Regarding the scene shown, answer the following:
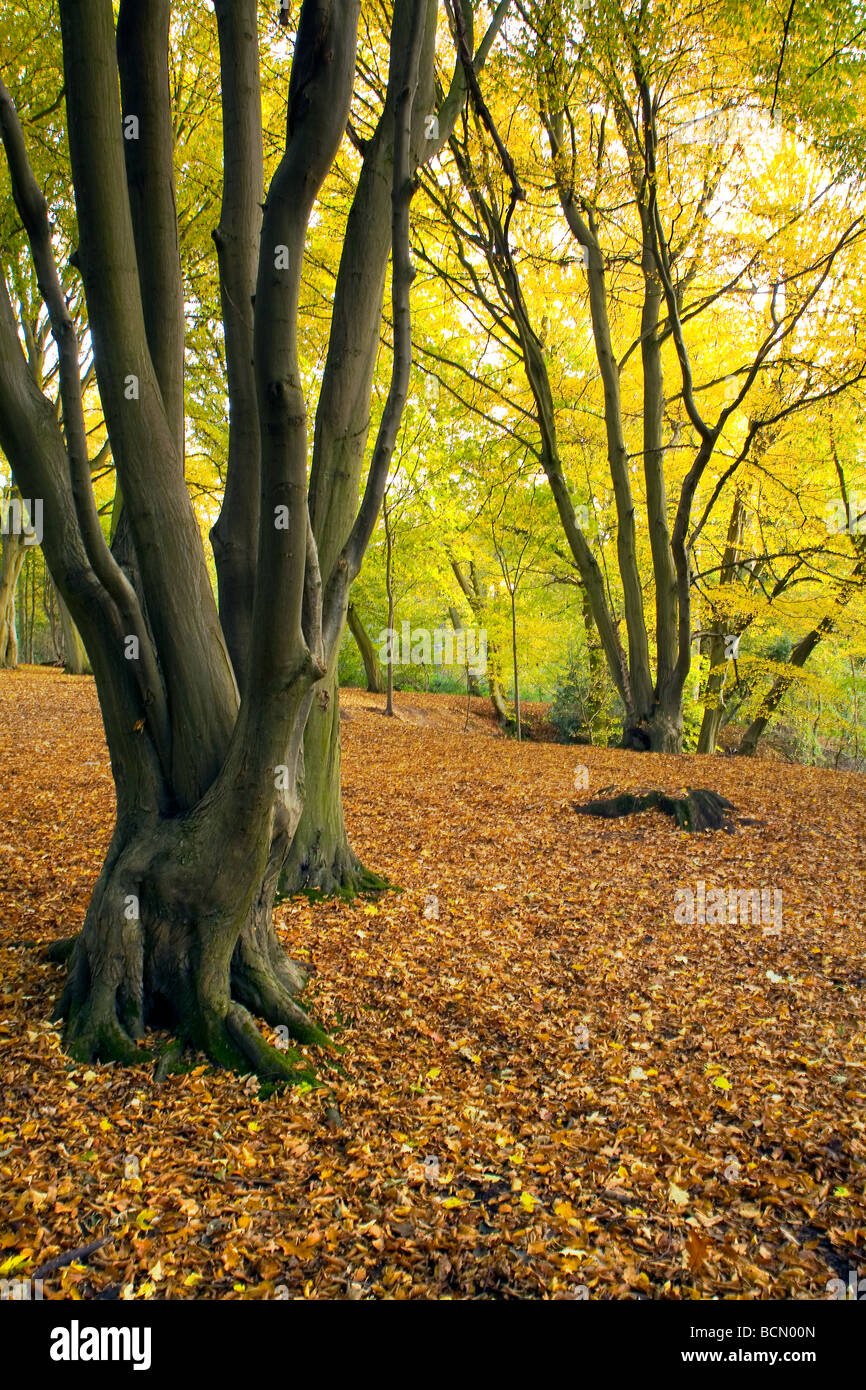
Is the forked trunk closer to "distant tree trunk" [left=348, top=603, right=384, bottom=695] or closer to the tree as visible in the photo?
the tree

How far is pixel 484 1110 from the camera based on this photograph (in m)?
3.33

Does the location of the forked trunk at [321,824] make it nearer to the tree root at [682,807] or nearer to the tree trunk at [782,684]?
the tree root at [682,807]

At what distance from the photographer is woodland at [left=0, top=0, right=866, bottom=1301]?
2699mm

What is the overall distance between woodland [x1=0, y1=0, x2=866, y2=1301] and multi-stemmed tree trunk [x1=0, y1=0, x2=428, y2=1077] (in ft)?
0.06

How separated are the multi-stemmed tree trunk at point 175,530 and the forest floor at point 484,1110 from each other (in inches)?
14.8

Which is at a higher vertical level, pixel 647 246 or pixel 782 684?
pixel 647 246

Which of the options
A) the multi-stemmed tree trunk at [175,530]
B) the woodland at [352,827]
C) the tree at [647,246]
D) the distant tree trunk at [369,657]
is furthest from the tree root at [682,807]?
the distant tree trunk at [369,657]

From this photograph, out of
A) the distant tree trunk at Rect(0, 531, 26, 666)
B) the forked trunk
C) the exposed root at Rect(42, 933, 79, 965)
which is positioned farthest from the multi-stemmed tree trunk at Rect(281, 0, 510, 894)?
the distant tree trunk at Rect(0, 531, 26, 666)

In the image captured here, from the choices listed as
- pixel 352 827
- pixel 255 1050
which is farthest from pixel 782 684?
pixel 255 1050

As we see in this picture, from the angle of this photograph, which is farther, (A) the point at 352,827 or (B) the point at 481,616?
(B) the point at 481,616

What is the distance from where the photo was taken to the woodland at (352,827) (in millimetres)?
2699

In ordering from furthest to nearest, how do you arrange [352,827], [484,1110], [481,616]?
[481,616], [352,827], [484,1110]

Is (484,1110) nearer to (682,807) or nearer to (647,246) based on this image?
(682,807)

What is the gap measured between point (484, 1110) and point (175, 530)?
112 inches
